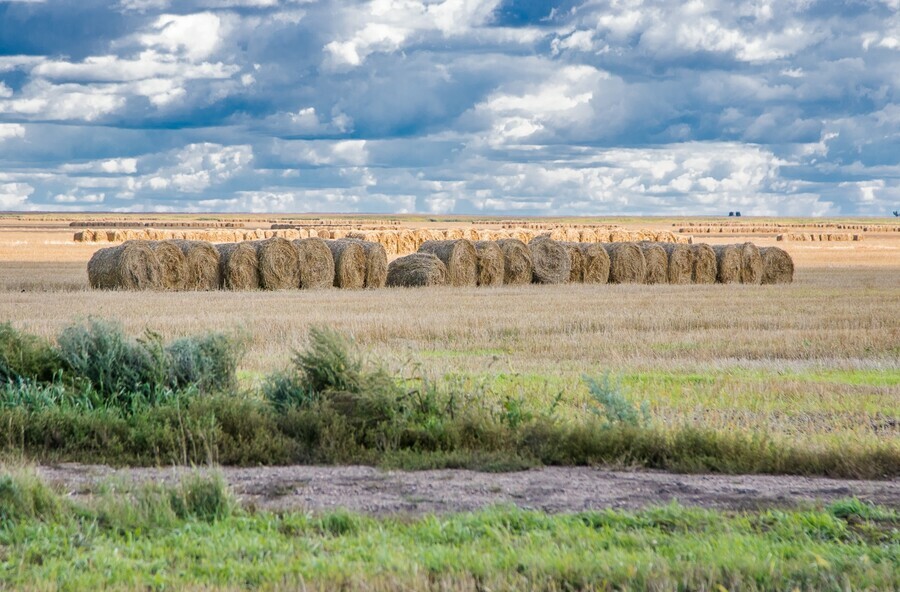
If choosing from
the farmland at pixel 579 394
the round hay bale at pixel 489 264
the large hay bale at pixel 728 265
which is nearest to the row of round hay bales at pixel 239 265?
the farmland at pixel 579 394

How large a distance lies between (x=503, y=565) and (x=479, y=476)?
2217 mm

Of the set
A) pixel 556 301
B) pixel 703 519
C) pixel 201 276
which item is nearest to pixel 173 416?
pixel 703 519

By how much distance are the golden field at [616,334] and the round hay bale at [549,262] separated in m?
1.69

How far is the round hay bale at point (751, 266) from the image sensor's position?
34.6m

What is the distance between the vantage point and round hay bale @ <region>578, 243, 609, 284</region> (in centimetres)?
3241

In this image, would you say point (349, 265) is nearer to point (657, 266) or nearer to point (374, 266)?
point (374, 266)

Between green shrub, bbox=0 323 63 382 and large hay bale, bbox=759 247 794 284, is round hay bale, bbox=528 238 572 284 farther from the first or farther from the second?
green shrub, bbox=0 323 63 382

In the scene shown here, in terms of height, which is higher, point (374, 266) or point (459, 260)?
point (459, 260)

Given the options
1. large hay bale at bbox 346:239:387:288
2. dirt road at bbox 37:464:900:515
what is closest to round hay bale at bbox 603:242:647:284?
large hay bale at bbox 346:239:387:288

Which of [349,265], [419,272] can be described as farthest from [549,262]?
[349,265]

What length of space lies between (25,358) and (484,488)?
5.50m

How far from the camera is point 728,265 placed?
34.2 m

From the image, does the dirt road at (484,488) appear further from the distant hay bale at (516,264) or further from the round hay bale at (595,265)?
the round hay bale at (595,265)

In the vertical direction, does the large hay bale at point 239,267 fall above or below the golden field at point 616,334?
above
